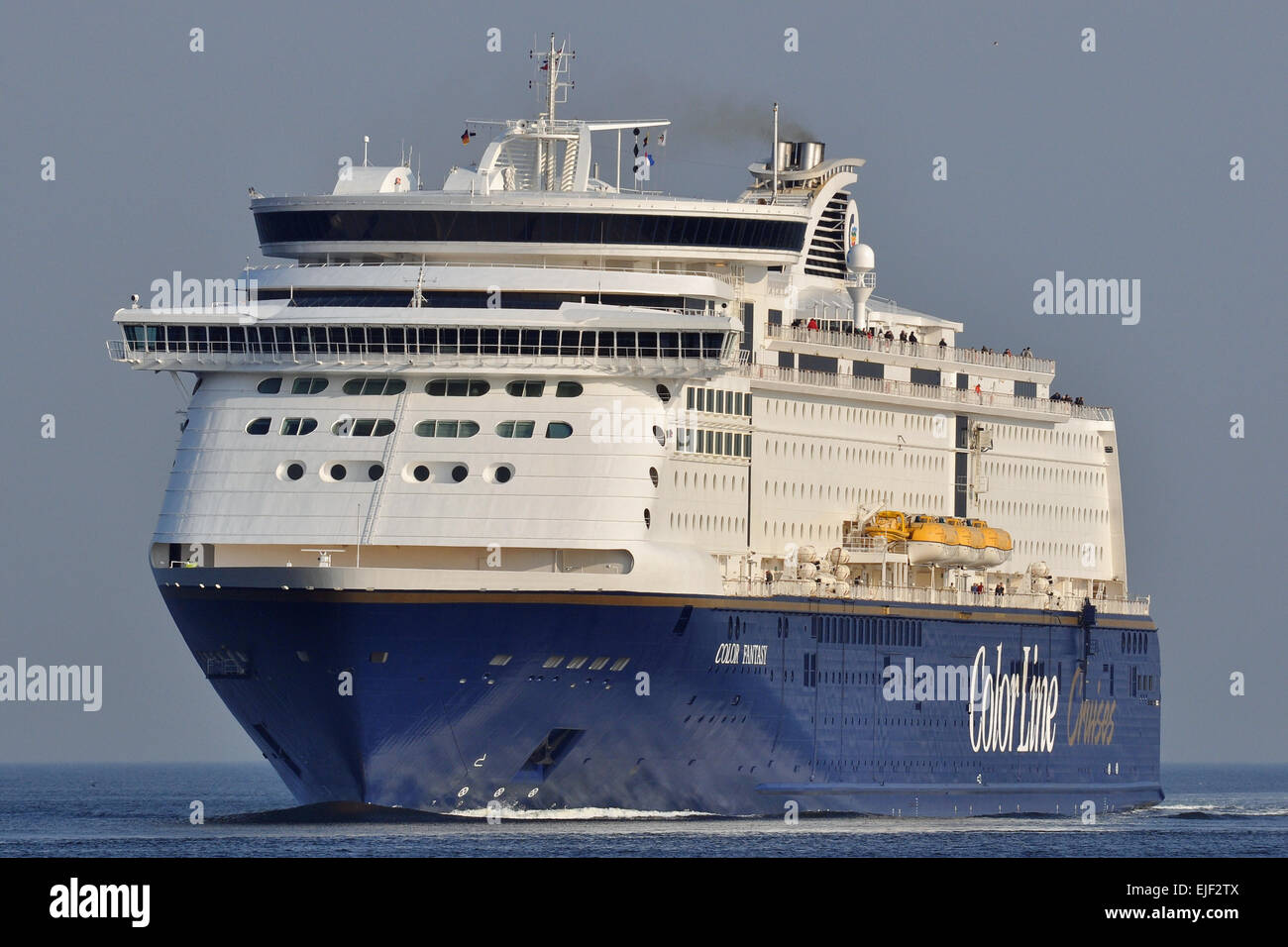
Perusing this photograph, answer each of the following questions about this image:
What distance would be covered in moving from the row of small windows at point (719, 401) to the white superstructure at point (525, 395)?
0.08 meters

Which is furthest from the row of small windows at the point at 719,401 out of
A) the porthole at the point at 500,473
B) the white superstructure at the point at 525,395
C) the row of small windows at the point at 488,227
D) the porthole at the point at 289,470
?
the porthole at the point at 289,470

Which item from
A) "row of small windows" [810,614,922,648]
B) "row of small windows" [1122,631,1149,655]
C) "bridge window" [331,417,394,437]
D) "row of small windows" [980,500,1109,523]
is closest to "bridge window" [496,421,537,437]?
"bridge window" [331,417,394,437]

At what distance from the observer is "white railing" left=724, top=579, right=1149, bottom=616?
55375mm

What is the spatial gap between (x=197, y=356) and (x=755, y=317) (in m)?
12.4

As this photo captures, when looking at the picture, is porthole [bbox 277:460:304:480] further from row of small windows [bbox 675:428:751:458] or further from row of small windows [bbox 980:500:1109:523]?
row of small windows [bbox 980:500:1109:523]

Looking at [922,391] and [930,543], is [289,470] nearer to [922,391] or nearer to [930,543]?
[930,543]

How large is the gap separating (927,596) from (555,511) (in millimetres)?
14200

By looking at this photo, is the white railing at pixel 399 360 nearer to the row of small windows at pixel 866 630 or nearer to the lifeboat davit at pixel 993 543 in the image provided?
the row of small windows at pixel 866 630

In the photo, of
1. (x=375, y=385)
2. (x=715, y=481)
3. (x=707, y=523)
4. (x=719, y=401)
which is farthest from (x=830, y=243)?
(x=375, y=385)

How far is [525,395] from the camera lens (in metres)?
51.0

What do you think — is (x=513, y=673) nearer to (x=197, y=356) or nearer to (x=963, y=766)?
(x=197, y=356)

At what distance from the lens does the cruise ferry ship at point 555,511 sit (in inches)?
1940

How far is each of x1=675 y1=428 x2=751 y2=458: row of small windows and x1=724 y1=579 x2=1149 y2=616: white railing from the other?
8.57ft
